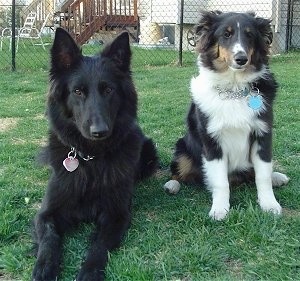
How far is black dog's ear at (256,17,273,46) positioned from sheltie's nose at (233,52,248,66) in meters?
0.34

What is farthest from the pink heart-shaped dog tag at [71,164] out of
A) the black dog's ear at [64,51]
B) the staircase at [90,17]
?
the staircase at [90,17]

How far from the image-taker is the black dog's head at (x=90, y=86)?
3.09m

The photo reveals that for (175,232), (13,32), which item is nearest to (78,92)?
(175,232)

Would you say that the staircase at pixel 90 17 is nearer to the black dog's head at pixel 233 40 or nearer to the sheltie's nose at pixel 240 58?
the black dog's head at pixel 233 40

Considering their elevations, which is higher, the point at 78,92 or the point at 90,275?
the point at 78,92

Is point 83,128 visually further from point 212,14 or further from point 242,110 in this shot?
point 212,14

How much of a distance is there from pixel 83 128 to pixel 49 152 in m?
0.57

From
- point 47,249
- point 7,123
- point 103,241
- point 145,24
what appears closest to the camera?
point 47,249

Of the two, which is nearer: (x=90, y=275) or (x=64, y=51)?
(x=90, y=275)

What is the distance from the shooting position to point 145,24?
59.5ft

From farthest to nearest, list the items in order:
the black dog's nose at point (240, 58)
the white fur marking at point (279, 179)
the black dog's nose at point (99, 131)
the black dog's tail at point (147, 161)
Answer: the black dog's tail at point (147, 161) → the white fur marking at point (279, 179) → the black dog's nose at point (240, 58) → the black dog's nose at point (99, 131)

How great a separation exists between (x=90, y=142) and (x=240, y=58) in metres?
1.29

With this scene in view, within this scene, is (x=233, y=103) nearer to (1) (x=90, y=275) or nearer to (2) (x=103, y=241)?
(2) (x=103, y=241)

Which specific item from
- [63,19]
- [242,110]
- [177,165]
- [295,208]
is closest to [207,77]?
[242,110]
